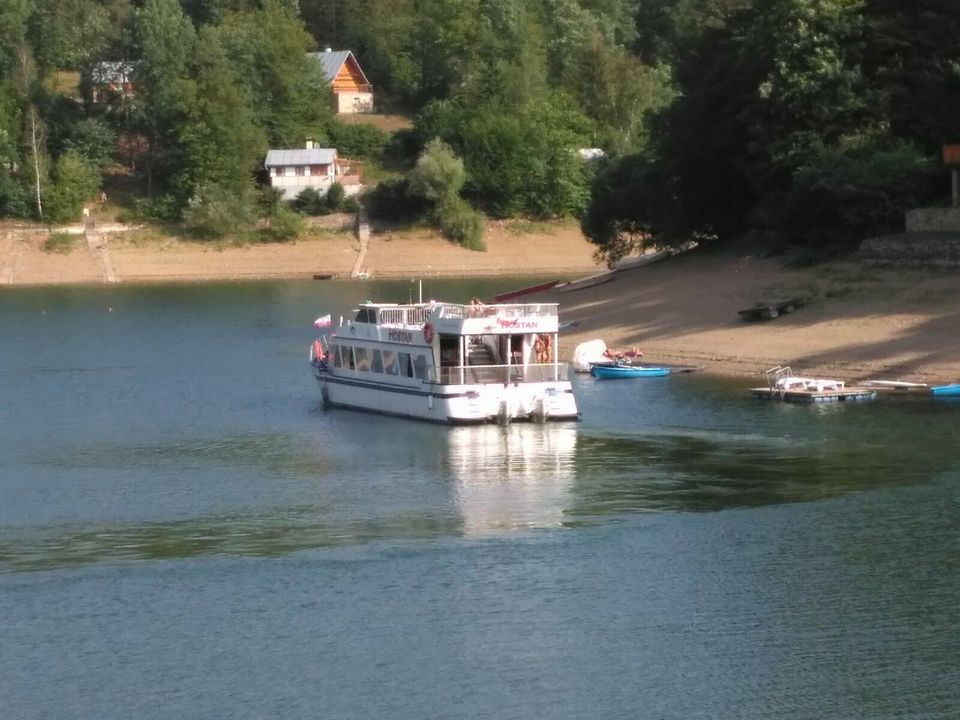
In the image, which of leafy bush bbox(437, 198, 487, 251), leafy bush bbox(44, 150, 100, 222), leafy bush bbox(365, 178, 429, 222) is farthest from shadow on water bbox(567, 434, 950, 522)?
leafy bush bbox(44, 150, 100, 222)

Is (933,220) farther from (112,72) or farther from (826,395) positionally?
(112,72)

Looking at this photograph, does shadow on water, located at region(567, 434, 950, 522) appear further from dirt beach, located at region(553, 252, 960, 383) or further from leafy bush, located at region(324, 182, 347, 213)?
leafy bush, located at region(324, 182, 347, 213)

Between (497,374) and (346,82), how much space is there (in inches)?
4117

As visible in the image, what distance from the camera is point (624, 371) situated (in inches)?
2415

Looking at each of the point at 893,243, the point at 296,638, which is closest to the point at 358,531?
the point at 296,638

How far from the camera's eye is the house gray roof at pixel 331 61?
148m

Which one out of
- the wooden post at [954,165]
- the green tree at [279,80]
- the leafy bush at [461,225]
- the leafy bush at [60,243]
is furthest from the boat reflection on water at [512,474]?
the green tree at [279,80]

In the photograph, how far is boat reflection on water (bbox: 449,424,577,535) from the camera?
37.8 meters

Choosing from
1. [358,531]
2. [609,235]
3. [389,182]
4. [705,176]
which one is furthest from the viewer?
[389,182]

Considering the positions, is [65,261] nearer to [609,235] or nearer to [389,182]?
[389,182]

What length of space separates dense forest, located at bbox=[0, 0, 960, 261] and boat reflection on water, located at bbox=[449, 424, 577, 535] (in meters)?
28.1

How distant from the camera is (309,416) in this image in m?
54.3

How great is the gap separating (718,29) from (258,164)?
5583 cm

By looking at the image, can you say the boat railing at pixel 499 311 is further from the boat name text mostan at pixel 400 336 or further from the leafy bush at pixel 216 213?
the leafy bush at pixel 216 213
